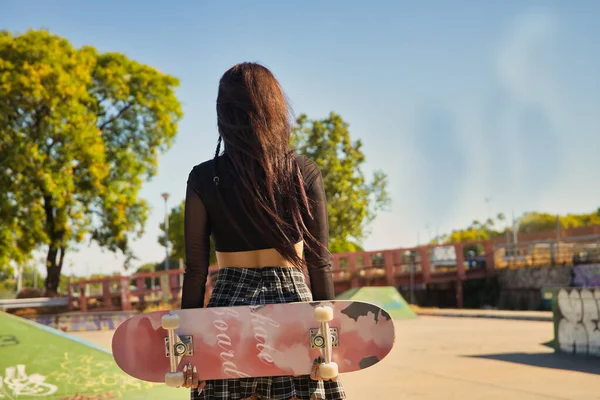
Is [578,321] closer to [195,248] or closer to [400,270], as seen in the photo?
[195,248]

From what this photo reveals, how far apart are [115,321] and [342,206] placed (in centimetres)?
1456

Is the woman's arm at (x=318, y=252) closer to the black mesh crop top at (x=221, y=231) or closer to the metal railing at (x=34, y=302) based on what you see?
the black mesh crop top at (x=221, y=231)

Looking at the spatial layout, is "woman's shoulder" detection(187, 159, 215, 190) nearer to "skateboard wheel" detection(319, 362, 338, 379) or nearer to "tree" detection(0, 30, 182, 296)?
"skateboard wheel" detection(319, 362, 338, 379)

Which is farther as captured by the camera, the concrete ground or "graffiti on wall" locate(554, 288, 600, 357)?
"graffiti on wall" locate(554, 288, 600, 357)

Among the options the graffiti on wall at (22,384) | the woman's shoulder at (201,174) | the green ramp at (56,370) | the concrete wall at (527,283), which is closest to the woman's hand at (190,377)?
the woman's shoulder at (201,174)

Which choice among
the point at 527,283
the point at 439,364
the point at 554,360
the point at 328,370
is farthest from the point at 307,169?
the point at 527,283

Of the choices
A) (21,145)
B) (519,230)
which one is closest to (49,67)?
(21,145)

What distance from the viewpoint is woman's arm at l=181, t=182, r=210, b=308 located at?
2.40m

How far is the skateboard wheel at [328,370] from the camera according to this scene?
2260 mm

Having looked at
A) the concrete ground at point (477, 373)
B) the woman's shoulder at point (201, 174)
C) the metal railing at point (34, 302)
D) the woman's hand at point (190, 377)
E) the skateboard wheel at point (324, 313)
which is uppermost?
the woman's shoulder at point (201, 174)

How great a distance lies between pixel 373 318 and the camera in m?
2.39

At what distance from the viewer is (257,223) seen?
7.77ft

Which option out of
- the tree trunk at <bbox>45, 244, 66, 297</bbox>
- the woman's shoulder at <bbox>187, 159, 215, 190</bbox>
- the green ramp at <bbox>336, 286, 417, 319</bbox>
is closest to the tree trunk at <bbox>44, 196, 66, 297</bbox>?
the tree trunk at <bbox>45, 244, 66, 297</bbox>

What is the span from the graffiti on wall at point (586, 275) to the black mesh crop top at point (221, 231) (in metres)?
25.7
